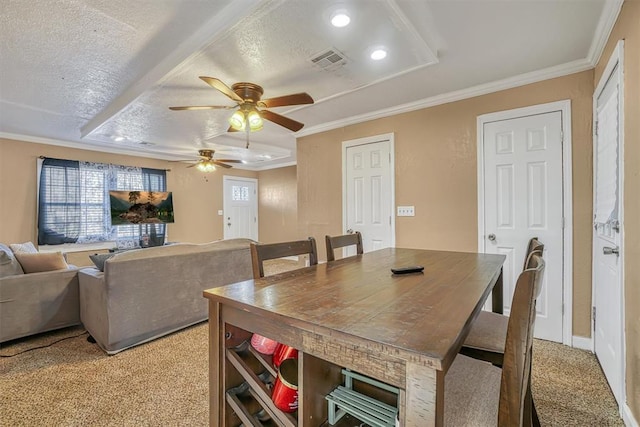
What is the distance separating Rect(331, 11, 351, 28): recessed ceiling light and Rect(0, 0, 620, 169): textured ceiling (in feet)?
0.15

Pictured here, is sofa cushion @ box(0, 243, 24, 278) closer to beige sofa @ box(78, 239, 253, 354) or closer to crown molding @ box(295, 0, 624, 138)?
beige sofa @ box(78, 239, 253, 354)

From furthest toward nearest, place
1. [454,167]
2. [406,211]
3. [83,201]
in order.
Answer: [83,201] < [406,211] < [454,167]

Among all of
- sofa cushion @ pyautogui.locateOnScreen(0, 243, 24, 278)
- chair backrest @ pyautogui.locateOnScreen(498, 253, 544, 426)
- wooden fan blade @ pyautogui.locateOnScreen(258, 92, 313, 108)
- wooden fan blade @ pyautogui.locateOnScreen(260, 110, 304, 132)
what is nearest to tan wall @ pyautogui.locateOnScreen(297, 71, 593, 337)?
wooden fan blade @ pyautogui.locateOnScreen(260, 110, 304, 132)

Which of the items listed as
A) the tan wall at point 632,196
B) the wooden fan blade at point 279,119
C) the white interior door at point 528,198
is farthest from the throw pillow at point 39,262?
the tan wall at point 632,196

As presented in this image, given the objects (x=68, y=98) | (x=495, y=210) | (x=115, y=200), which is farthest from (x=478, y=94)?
(x=115, y=200)

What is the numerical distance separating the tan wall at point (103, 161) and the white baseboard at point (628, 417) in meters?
6.44

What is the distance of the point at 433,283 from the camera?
3.92ft

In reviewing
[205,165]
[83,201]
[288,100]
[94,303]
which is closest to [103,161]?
[83,201]

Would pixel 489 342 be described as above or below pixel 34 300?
above

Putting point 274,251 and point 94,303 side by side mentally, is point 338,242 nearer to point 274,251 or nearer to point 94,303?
point 274,251

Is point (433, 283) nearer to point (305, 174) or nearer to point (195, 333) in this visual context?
point (195, 333)

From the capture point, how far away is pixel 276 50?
2.13 m

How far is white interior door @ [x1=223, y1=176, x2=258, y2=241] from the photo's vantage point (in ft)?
23.0

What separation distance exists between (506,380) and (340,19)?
77.6 inches
